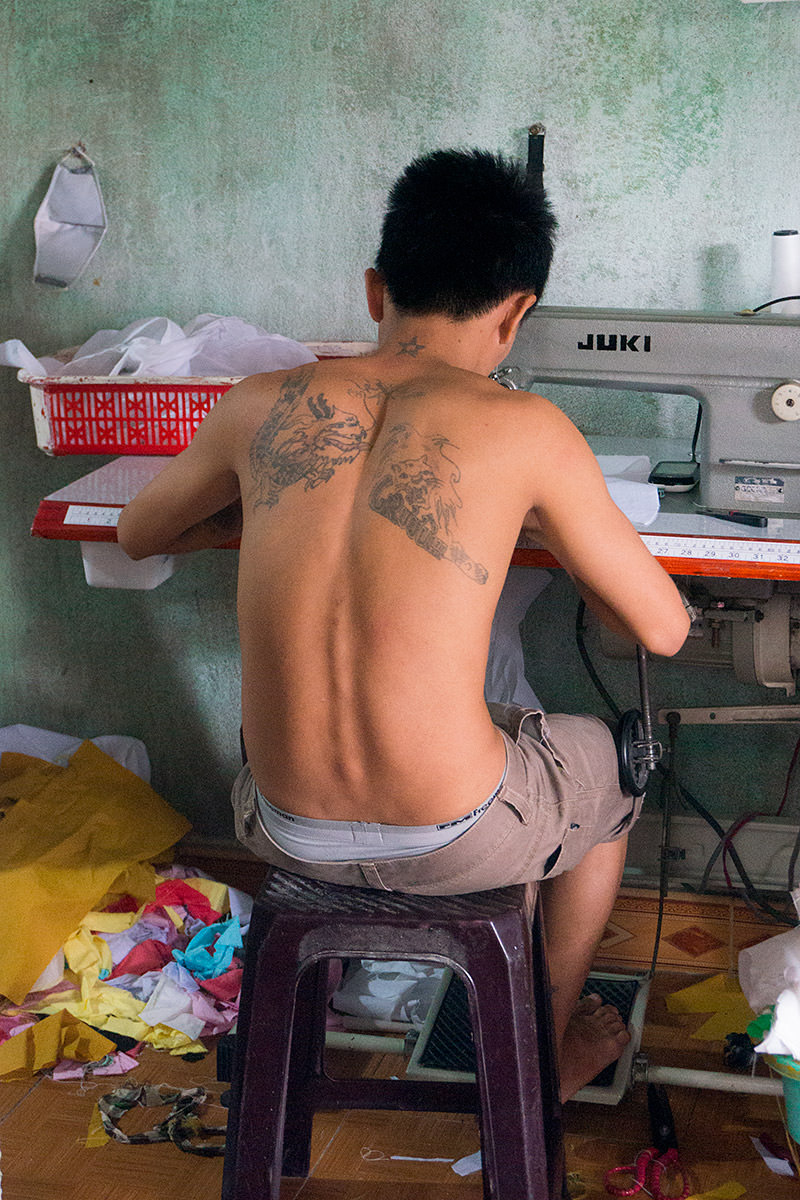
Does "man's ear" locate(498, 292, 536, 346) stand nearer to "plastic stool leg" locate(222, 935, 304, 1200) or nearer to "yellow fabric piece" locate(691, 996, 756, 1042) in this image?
"plastic stool leg" locate(222, 935, 304, 1200)

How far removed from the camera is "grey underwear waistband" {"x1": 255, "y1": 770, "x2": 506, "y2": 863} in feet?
4.83

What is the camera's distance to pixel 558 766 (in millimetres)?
1638

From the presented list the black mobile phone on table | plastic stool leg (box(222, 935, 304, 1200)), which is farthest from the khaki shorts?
the black mobile phone on table

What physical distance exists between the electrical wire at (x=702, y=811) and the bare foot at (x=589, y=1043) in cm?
62

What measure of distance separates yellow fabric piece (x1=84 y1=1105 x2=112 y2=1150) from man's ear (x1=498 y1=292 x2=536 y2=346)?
1.42 m

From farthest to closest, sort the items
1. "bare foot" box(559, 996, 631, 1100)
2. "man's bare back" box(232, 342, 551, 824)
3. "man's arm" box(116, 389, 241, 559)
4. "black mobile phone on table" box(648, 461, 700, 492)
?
"black mobile phone on table" box(648, 461, 700, 492) < "bare foot" box(559, 996, 631, 1100) < "man's arm" box(116, 389, 241, 559) < "man's bare back" box(232, 342, 551, 824)

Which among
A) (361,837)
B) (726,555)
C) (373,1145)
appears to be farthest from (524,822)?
(373,1145)

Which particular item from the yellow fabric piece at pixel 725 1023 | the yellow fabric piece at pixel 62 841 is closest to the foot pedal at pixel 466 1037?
the yellow fabric piece at pixel 725 1023

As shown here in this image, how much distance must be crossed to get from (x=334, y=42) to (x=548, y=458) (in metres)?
1.51

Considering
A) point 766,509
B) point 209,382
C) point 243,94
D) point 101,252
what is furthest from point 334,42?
point 766,509

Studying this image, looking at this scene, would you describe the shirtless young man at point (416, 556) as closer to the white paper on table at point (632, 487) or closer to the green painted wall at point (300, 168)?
the white paper on table at point (632, 487)

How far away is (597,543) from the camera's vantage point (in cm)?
146

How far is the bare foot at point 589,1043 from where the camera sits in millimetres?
1954

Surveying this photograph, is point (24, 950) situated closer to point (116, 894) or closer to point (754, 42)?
point (116, 894)
